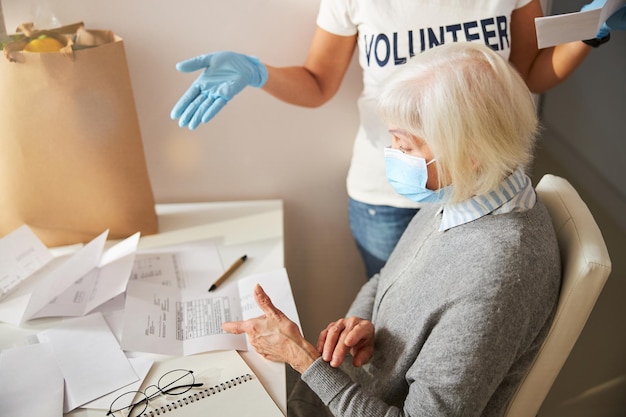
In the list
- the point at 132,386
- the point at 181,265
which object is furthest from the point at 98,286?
the point at 132,386

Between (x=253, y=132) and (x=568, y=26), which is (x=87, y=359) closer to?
(x=253, y=132)

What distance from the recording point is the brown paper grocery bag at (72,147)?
4.44ft

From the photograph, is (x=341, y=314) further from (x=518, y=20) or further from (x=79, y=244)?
(x=518, y=20)

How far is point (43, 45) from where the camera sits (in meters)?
1.39

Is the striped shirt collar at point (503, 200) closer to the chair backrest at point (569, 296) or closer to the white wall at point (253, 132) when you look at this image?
the chair backrest at point (569, 296)

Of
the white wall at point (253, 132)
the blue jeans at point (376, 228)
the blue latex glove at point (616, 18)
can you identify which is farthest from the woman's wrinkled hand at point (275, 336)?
the blue latex glove at point (616, 18)

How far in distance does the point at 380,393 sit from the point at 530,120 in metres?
0.56

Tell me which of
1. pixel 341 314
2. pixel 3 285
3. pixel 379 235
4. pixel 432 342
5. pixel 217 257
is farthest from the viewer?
pixel 341 314

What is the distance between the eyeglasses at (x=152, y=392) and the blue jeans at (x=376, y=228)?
0.66m

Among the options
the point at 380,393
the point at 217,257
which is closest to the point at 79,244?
the point at 217,257

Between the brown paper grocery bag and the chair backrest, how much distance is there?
3.17ft

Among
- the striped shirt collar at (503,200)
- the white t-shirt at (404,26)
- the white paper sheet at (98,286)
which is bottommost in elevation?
the white paper sheet at (98,286)

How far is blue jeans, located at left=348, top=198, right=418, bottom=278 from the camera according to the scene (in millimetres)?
1573

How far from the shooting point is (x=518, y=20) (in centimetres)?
142
